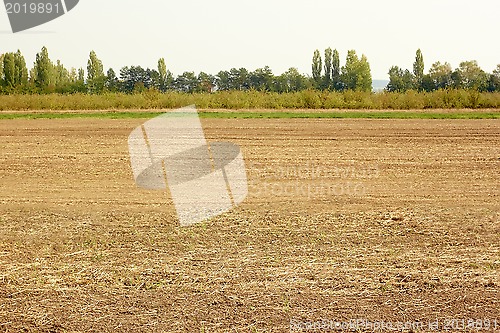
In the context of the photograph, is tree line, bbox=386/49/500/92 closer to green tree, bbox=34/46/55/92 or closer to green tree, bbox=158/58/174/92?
green tree, bbox=158/58/174/92

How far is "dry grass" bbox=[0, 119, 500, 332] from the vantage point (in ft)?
21.2

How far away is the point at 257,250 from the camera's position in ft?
28.0

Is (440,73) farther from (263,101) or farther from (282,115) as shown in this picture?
(282,115)

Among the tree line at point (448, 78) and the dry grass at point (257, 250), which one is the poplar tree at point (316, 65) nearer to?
the tree line at point (448, 78)

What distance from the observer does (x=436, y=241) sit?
896 cm

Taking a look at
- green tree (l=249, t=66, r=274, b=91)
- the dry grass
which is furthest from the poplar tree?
the dry grass

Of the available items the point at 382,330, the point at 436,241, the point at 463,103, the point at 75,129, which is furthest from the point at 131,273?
the point at 463,103

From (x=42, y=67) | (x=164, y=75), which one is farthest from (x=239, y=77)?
(x=42, y=67)

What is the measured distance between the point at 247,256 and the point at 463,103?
31.1 metres

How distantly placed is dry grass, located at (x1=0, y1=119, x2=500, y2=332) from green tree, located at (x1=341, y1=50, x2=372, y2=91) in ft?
139

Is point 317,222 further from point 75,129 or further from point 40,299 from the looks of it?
point 75,129

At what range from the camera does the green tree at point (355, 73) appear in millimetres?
58656

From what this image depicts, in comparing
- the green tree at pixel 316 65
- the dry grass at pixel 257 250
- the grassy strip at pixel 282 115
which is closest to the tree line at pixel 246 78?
the green tree at pixel 316 65

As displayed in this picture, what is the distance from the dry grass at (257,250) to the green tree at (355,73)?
42.3 metres
